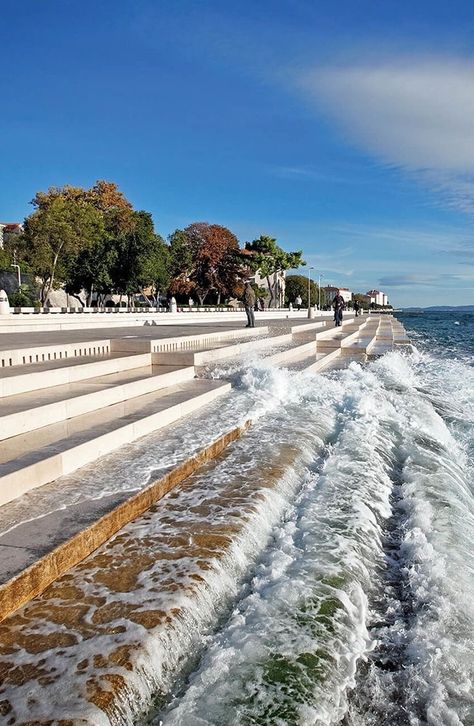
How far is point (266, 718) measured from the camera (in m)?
2.24

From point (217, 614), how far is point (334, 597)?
0.74 meters

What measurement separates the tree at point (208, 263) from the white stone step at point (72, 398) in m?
46.0

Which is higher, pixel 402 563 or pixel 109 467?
pixel 109 467

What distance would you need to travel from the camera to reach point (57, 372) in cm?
667

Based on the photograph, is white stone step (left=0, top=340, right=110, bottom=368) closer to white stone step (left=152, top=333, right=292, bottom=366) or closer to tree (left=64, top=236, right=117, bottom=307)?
white stone step (left=152, top=333, right=292, bottom=366)

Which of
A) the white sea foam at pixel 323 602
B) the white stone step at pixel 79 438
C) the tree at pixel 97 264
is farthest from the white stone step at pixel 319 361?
the tree at pixel 97 264

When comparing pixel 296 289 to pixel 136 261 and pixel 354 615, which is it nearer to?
pixel 136 261

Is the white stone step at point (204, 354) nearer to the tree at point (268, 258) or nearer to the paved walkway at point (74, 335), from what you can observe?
the paved walkway at point (74, 335)

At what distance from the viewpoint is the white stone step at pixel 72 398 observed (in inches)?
193

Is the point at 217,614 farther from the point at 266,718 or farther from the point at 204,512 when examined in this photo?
the point at 204,512

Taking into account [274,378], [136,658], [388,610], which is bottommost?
[388,610]

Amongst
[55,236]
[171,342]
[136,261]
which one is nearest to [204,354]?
[171,342]

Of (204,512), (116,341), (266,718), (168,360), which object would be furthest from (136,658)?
(116,341)

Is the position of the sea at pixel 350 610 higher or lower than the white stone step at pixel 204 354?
lower
